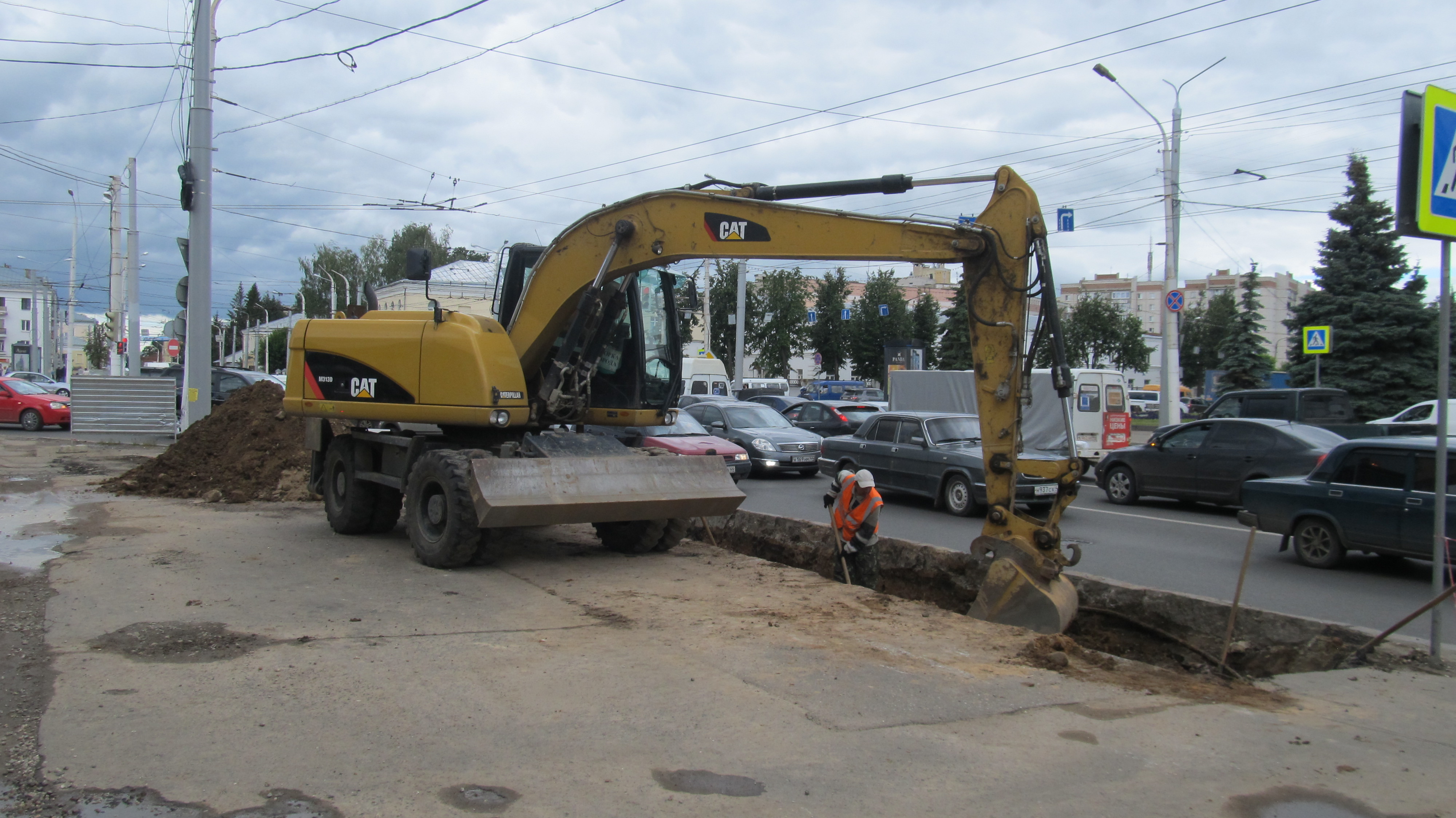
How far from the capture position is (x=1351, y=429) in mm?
18062

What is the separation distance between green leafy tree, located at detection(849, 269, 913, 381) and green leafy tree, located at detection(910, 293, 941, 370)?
0.52 metres

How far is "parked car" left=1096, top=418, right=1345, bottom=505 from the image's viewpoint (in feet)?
48.2

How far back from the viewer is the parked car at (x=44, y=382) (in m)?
36.8

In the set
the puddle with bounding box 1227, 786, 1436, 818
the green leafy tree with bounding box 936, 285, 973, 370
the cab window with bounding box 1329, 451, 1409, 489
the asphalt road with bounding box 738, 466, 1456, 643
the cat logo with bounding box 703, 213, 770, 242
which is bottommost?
the asphalt road with bounding box 738, 466, 1456, 643

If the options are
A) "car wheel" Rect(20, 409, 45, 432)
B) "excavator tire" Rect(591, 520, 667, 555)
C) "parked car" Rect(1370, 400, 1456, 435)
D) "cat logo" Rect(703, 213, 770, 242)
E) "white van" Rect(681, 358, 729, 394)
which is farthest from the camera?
"white van" Rect(681, 358, 729, 394)

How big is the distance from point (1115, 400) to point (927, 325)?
37.2m

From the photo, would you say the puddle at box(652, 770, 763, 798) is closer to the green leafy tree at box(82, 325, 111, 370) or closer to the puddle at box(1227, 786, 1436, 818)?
the puddle at box(1227, 786, 1436, 818)

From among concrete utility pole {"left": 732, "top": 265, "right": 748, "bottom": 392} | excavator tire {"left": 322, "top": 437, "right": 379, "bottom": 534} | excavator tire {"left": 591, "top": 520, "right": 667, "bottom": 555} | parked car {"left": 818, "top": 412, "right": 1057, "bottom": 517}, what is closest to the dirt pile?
excavator tire {"left": 322, "top": 437, "right": 379, "bottom": 534}

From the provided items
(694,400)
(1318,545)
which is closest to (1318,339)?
(694,400)

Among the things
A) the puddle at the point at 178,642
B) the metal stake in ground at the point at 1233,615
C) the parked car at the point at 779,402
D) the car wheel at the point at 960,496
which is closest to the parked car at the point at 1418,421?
the car wheel at the point at 960,496

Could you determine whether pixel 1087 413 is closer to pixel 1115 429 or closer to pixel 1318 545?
pixel 1115 429

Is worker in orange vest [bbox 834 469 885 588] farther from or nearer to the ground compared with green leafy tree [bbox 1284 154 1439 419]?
nearer to the ground

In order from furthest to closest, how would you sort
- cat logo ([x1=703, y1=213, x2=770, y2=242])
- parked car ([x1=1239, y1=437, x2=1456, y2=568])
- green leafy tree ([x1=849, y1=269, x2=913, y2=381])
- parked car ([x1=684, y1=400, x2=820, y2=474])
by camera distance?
green leafy tree ([x1=849, y1=269, x2=913, y2=381])
parked car ([x1=684, y1=400, x2=820, y2=474])
parked car ([x1=1239, y1=437, x2=1456, y2=568])
cat logo ([x1=703, y1=213, x2=770, y2=242])

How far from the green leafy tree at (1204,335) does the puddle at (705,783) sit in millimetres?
70833
